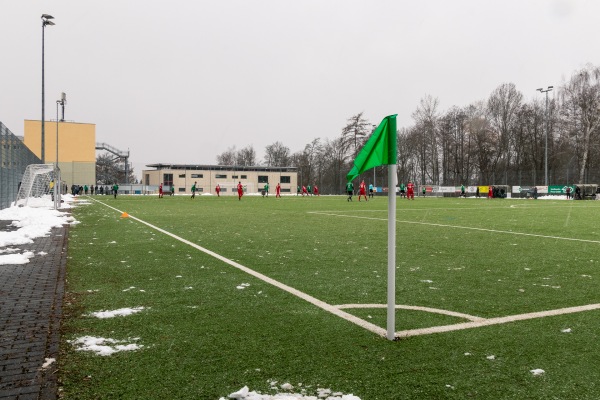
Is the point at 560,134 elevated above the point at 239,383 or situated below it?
above

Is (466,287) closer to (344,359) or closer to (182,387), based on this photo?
(344,359)

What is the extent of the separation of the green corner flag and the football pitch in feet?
4.90

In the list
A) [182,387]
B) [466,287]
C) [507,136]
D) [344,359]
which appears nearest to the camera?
[182,387]

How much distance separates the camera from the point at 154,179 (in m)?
102

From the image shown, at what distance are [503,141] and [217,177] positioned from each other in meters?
59.8

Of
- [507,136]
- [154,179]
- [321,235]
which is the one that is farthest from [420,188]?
[321,235]

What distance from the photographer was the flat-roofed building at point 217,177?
3981 inches

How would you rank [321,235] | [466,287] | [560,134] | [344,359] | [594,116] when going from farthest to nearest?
1. [560,134]
2. [594,116]
3. [321,235]
4. [466,287]
5. [344,359]

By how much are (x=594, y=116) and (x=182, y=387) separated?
68292mm

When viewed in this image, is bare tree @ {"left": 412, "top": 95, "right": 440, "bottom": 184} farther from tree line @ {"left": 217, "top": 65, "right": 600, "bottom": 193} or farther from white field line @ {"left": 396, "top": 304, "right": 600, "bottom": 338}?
white field line @ {"left": 396, "top": 304, "right": 600, "bottom": 338}

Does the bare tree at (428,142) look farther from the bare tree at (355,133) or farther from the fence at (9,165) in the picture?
the fence at (9,165)

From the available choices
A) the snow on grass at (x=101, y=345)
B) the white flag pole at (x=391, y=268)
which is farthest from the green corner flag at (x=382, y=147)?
the snow on grass at (x=101, y=345)

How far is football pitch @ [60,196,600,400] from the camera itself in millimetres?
3172

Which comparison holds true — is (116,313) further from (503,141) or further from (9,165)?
(503,141)
